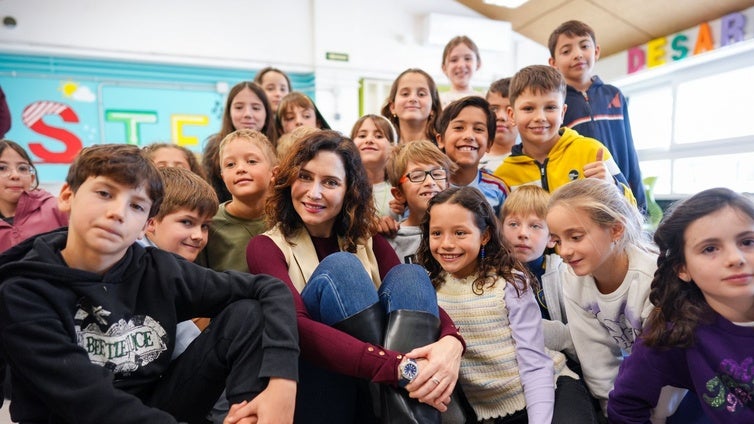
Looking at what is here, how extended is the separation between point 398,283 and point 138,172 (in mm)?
701

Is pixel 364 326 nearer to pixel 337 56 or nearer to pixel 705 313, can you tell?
pixel 705 313

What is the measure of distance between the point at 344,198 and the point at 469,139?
0.79 meters

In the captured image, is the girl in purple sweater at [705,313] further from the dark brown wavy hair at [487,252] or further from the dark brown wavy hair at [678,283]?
the dark brown wavy hair at [487,252]

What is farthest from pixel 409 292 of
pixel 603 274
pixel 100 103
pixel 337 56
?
pixel 337 56

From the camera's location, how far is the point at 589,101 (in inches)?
105

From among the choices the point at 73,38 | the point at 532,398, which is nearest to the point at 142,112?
the point at 73,38

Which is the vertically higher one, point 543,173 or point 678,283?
point 543,173

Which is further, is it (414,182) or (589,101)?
(589,101)

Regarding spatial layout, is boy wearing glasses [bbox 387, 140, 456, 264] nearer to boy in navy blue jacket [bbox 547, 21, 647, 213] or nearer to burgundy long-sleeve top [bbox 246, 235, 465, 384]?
burgundy long-sleeve top [bbox 246, 235, 465, 384]

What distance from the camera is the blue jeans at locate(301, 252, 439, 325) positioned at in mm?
1245

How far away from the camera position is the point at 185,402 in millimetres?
1109

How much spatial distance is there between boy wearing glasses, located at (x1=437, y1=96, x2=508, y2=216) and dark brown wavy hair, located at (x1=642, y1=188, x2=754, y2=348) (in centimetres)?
90

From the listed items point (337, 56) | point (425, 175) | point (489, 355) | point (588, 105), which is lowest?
point (489, 355)

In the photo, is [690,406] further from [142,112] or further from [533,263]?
[142,112]
